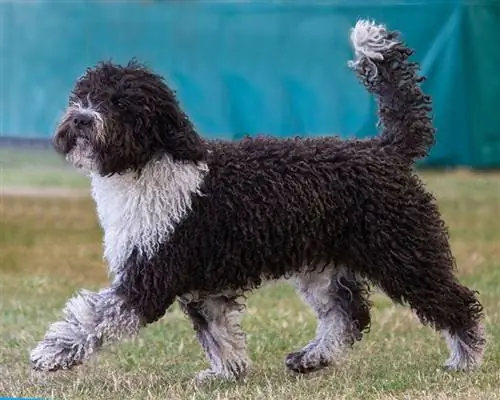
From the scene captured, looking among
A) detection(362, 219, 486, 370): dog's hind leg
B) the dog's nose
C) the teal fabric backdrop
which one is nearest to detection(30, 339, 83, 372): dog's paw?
the dog's nose

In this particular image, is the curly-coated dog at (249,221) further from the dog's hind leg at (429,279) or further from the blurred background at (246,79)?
the blurred background at (246,79)

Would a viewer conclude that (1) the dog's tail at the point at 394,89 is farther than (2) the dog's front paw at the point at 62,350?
Yes

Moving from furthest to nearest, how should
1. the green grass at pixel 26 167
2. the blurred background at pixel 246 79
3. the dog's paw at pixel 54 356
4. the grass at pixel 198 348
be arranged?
the green grass at pixel 26 167
the blurred background at pixel 246 79
the grass at pixel 198 348
the dog's paw at pixel 54 356

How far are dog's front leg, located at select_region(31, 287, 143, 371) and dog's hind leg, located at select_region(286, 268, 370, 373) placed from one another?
3.83 feet

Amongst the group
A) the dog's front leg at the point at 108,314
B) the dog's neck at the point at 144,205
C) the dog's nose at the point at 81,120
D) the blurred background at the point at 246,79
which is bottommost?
the dog's front leg at the point at 108,314

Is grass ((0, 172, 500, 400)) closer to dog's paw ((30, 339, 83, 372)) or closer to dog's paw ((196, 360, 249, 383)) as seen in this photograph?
dog's paw ((196, 360, 249, 383))

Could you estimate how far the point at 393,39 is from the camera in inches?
265

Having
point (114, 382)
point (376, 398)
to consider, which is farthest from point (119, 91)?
point (376, 398)

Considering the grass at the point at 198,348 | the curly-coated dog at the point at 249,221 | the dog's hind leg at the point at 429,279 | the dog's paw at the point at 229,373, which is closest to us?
the curly-coated dog at the point at 249,221

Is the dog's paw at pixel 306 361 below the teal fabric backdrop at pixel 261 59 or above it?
below

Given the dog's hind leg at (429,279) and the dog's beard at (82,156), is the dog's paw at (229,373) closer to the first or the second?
the dog's hind leg at (429,279)

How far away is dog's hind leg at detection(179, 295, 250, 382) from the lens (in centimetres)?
647

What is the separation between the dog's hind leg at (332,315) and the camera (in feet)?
21.9

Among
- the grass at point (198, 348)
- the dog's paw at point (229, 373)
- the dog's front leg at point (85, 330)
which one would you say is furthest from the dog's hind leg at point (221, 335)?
the dog's front leg at point (85, 330)
